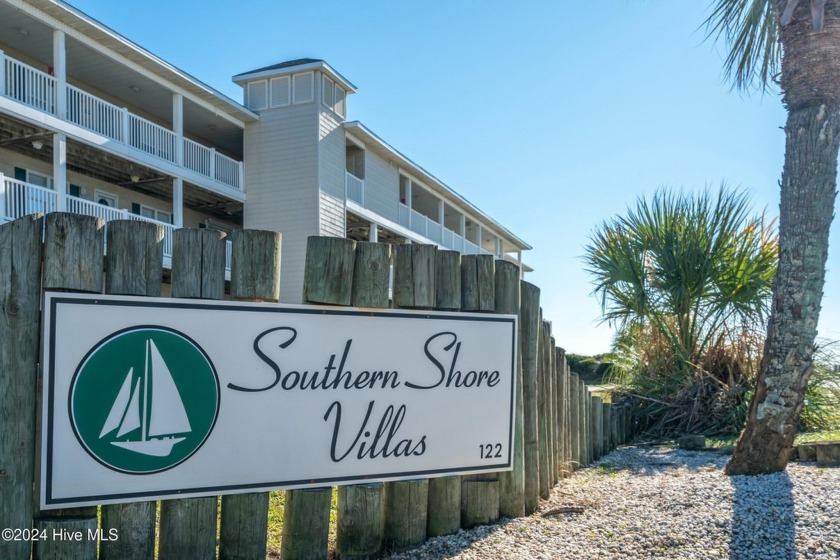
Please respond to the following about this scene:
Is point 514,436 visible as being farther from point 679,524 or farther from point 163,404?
point 163,404

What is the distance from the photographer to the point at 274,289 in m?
3.72

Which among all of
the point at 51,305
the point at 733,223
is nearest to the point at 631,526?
A: the point at 51,305

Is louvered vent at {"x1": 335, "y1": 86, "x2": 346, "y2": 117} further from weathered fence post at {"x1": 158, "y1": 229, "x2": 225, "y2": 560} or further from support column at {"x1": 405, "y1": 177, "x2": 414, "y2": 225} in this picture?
weathered fence post at {"x1": 158, "y1": 229, "x2": 225, "y2": 560}

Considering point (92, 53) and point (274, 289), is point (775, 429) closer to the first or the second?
point (274, 289)

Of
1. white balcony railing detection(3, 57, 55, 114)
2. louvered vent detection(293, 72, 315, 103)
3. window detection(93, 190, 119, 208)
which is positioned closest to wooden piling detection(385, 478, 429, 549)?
white balcony railing detection(3, 57, 55, 114)

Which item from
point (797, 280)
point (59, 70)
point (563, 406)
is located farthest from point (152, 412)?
point (59, 70)

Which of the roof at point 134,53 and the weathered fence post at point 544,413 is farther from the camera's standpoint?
the roof at point 134,53

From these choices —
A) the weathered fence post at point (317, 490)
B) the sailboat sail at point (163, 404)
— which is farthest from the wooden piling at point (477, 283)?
the sailboat sail at point (163, 404)

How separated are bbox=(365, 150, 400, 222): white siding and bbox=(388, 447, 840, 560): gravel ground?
60.6 feet

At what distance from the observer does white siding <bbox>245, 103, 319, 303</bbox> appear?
64.3ft

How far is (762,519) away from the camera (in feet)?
13.7

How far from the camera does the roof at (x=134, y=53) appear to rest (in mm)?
13945

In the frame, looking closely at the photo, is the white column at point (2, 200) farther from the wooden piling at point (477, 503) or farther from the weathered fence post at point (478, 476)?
the wooden piling at point (477, 503)

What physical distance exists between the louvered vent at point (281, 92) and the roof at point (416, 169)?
2045 mm
